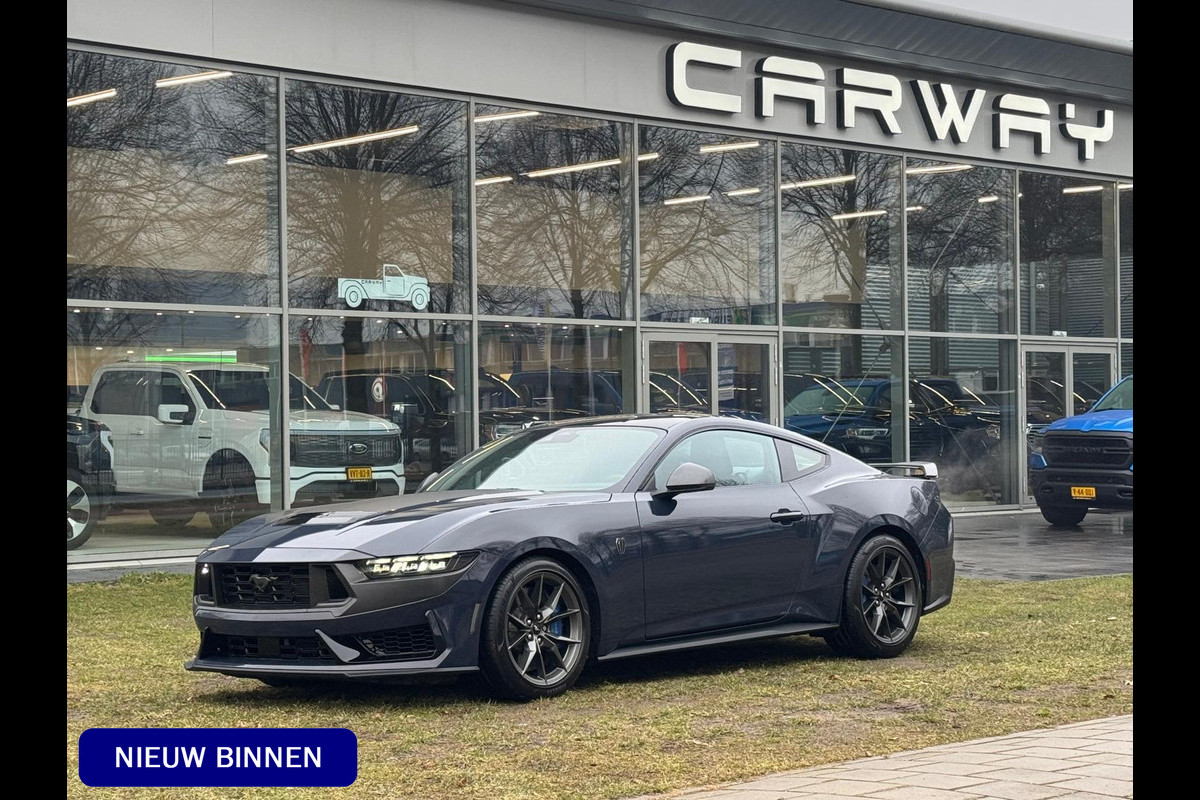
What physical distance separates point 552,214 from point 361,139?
2.58 metres

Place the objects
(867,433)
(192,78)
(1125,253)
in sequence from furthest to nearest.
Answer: (1125,253), (867,433), (192,78)

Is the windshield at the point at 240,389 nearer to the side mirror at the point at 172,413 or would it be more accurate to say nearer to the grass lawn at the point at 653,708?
the side mirror at the point at 172,413

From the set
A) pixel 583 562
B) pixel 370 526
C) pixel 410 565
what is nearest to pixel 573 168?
pixel 583 562

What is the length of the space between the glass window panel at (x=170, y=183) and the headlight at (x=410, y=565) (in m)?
8.17

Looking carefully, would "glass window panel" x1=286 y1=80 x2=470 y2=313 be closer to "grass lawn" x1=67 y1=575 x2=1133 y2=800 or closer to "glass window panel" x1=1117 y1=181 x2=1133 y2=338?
"grass lawn" x1=67 y1=575 x2=1133 y2=800

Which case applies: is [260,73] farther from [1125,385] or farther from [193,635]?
[1125,385]

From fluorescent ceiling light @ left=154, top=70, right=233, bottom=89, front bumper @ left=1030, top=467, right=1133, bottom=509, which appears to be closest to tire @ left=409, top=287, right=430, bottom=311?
fluorescent ceiling light @ left=154, top=70, right=233, bottom=89

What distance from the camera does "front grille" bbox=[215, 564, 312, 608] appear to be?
7.48m

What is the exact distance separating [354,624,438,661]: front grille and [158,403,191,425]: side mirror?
8255 mm

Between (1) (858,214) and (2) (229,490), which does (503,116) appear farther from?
(1) (858,214)

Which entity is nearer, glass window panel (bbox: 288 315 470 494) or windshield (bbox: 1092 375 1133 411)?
glass window panel (bbox: 288 315 470 494)

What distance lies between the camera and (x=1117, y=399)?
2028 centimetres

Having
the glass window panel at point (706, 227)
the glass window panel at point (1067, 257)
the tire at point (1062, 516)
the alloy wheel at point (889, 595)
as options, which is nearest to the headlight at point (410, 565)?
the alloy wheel at point (889, 595)

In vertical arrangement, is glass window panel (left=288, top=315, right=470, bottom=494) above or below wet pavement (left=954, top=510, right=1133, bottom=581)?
above
